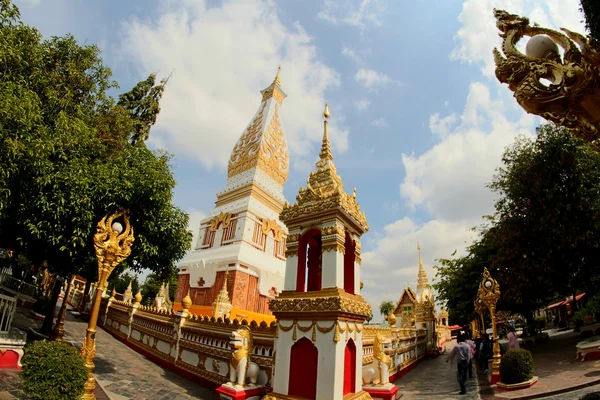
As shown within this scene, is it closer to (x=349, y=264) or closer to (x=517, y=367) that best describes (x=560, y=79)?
(x=349, y=264)

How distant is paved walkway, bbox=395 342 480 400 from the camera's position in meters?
9.70

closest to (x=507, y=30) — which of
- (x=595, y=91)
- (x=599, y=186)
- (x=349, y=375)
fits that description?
(x=595, y=91)

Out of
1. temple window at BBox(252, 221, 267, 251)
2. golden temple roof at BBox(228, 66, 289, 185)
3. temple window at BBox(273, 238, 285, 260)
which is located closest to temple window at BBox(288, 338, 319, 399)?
temple window at BBox(252, 221, 267, 251)

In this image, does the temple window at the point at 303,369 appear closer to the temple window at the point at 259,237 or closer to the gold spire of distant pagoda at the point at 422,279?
the temple window at the point at 259,237

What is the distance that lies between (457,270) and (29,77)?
960 inches

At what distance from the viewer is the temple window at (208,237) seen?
71.1 feet

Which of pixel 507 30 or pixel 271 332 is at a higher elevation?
pixel 507 30

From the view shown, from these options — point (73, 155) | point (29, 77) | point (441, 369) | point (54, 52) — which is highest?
point (54, 52)

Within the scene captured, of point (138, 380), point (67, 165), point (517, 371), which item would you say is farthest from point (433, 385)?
→ point (67, 165)

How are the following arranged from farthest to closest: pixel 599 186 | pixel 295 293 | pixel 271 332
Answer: pixel 599 186 → pixel 271 332 → pixel 295 293

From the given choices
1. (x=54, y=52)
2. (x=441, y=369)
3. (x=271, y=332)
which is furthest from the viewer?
(x=441, y=369)

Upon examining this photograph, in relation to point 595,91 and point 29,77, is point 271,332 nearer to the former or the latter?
point 595,91

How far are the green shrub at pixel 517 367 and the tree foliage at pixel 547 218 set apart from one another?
737 centimetres

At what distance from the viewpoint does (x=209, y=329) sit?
362 inches
